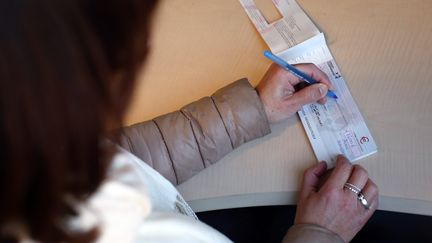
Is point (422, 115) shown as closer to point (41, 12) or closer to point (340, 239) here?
point (340, 239)

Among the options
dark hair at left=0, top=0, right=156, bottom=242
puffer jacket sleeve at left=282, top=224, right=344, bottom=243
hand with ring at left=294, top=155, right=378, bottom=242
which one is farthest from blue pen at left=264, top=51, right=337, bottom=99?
dark hair at left=0, top=0, right=156, bottom=242

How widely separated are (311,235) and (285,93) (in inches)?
9.4

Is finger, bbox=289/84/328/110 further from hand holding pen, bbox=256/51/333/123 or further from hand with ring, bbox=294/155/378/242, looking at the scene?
hand with ring, bbox=294/155/378/242

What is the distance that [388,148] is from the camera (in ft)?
2.52

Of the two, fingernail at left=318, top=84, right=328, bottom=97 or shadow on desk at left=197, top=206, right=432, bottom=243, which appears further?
shadow on desk at left=197, top=206, right=432, bottom=243

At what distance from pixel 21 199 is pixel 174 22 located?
2.22 ft

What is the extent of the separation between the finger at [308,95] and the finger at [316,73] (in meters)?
0.02

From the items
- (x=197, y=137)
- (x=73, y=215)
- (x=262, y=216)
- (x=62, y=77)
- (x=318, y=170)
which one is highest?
(x=62, y=77)

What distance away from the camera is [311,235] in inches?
28.7

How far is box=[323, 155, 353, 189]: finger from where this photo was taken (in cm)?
75

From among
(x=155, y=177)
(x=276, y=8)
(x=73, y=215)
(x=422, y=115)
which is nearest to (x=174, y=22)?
(x=276, y=8)

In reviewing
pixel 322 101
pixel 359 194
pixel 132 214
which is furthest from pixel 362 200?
pixel 132 214

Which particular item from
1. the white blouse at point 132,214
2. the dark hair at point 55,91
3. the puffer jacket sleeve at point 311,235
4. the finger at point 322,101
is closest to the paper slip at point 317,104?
the finger at point 322,101

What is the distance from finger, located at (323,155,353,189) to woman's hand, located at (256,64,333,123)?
12 centimetres
